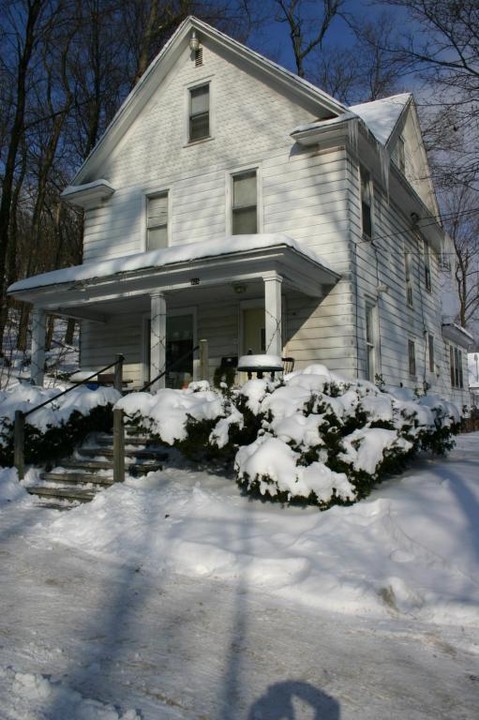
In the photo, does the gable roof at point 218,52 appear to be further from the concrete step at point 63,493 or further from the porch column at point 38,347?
the concrete step at point 63,493

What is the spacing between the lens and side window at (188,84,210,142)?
11.9m

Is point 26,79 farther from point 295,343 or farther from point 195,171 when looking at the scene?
point 295,343

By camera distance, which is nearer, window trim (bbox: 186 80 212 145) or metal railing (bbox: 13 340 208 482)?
metal railing (bbox: 13 340 208 482)

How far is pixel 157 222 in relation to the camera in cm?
1214

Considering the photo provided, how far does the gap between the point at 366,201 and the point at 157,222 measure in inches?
180

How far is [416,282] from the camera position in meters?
14.3

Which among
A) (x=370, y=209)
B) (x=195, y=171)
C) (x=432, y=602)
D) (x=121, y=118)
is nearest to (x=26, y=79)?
(x=121, y=118)

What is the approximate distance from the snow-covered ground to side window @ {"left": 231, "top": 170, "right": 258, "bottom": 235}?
657 centimetres

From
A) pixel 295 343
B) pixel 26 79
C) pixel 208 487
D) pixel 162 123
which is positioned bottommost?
pixel 208 487

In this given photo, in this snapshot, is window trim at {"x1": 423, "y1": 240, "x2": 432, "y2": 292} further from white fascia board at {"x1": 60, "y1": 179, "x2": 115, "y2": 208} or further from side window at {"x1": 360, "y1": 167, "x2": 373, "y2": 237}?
white fascia board at {"x1": 60, "y1": 179, "x2": 115, "y2": 208}

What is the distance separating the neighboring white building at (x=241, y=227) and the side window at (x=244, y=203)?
0.03 metres

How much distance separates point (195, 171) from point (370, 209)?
149 inches

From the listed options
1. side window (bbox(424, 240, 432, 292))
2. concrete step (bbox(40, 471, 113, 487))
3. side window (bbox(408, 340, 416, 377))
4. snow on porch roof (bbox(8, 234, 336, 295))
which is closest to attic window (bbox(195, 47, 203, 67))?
snow on porch roof (bbox(8, 234, 336, 295))

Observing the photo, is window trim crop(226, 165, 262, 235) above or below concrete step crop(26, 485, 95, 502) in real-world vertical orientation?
above
